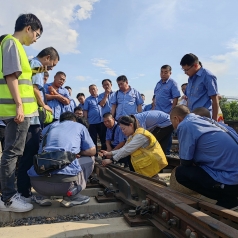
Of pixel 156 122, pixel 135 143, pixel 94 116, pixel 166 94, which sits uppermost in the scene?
pixel 166 94

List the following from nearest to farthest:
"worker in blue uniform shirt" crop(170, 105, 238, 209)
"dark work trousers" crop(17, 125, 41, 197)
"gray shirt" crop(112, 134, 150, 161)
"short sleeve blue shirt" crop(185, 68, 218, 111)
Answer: "worker in blue uniform shirt" crop(170, 105, 238, 209)
"dark work trousers" crop(17, 125, 41, 197)
"gray shirt" crop(112, 134, 150, 161)
"short sleeve blue shirt" crop(185, 68, 218, 111)

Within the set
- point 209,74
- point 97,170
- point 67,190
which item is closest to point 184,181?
point 67,190

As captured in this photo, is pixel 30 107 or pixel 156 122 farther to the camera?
pixel 156 122

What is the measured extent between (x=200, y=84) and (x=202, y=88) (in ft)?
0.28

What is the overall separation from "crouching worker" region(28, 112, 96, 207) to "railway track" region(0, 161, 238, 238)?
15 cm

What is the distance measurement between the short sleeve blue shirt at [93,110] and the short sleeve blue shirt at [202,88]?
330cm

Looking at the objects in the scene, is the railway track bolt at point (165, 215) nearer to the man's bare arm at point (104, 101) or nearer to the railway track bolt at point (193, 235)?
the railway track bolt at point (193, 235)

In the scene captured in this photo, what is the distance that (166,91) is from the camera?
6.95 m

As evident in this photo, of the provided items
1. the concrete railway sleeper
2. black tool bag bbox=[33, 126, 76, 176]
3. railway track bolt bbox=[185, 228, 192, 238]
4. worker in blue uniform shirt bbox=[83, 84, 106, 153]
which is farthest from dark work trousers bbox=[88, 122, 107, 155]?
railway track bolt bbox=[185, 228, 192, 238]

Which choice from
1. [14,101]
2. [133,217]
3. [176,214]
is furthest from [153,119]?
[176,214]

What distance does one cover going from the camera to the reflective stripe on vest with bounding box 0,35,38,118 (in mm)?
2965

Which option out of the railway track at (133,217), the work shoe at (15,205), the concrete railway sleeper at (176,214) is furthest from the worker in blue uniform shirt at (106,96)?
the work shoe at (15,205)

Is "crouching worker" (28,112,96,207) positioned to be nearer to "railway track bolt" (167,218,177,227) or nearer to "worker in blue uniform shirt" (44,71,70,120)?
"railway track bolt" (167,218,177,227)

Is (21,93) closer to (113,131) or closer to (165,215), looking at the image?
(165,215)
